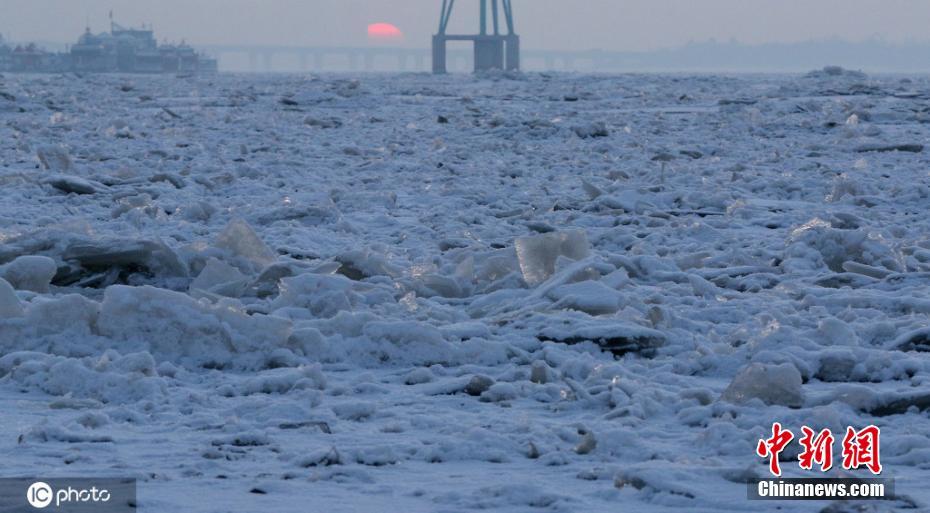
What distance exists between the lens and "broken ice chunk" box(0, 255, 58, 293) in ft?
14.1

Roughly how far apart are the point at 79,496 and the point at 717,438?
1320mm

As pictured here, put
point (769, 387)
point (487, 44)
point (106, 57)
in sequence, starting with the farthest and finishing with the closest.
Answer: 1. point (106, 57)
2. point (487, 44)
3. point (769, 387)

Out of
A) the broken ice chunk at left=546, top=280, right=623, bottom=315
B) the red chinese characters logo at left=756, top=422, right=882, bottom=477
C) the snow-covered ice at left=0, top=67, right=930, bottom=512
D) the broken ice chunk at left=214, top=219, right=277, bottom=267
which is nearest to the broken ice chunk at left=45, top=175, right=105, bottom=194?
the snow-covered ice at left=0, top=67, right=930, bottom=512

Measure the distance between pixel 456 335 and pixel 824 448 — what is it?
1.38 metres

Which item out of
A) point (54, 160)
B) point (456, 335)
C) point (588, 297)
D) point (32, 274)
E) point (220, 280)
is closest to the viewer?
point (456, 335)

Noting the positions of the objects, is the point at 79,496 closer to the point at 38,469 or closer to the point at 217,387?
the point at 38,469

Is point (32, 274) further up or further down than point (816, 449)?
further up

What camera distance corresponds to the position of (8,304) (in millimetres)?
3711

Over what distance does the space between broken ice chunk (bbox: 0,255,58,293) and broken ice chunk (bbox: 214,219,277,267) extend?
0.72 metres

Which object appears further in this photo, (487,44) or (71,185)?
(487,44)

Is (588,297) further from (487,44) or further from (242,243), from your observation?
(487,44)

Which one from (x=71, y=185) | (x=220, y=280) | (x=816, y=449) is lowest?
(x=816, y=449)

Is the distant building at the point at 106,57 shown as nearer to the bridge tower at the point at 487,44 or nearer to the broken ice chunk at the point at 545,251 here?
the bridge tower at the point at 487,44

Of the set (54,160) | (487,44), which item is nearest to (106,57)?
(487,44)
